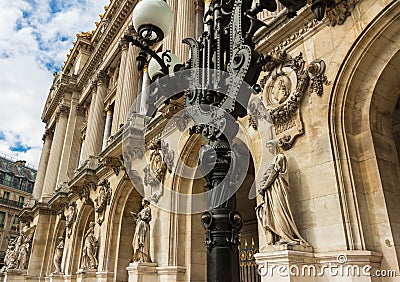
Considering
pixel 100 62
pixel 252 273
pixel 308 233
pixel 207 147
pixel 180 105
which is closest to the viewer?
pixel 207 147

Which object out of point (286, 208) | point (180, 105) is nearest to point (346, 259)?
point (286, 208)

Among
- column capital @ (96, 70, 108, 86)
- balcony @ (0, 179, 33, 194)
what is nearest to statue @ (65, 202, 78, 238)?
column capital @ (96, 70, 108, 86)

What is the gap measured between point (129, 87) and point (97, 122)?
522 centimetres

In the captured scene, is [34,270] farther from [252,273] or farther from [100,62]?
[252,273]

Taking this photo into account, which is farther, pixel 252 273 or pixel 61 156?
pixel 61 156

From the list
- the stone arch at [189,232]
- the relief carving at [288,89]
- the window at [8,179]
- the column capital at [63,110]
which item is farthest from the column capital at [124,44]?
the window at [8,179]

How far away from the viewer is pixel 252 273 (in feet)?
27.1

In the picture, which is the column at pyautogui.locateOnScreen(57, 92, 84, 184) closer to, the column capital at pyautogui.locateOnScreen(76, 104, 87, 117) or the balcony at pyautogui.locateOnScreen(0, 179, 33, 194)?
the column capital at pyautogui.locateOnScreen(76, 104, 87, 117)

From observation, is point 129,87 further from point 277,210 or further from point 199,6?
point 277,210

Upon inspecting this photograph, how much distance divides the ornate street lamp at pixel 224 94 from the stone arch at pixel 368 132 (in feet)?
6.12

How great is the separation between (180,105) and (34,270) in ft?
58.8

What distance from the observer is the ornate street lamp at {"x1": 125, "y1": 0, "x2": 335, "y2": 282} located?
8.86 feet

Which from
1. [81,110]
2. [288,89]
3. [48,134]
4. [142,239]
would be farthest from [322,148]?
→ [48,134]

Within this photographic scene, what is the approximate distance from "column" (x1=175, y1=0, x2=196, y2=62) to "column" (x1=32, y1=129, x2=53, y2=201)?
21.4 m
